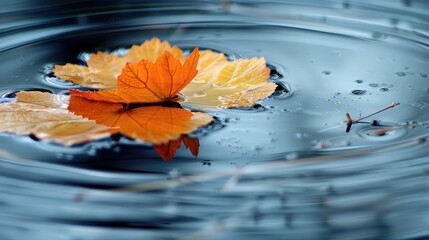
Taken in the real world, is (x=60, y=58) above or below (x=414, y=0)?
below

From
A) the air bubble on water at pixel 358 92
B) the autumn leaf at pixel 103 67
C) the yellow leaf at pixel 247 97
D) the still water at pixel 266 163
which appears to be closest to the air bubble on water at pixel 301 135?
the still water at pixel 266 163

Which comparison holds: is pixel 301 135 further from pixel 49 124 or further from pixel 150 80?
pixel 49 124

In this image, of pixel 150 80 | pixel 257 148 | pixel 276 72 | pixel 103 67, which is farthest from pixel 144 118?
pixel 276 72

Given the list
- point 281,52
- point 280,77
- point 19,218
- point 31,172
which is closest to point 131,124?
point 31,172

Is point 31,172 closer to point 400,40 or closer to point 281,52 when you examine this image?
point 281,52

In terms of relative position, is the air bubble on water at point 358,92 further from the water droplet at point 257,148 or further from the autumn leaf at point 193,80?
the water droplet at point 257,148

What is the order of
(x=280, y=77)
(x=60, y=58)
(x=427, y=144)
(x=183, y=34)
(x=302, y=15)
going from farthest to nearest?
(x=302, y=15)
(x=183, y=34)
(x=60, y=58)
(x=280, y=77)
(x=427, y=144)

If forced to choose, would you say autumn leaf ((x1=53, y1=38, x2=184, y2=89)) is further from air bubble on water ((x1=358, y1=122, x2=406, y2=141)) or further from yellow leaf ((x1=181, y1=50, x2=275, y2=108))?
air bubble on water ((x1=358, y1=122, x2=406, y2=141))
